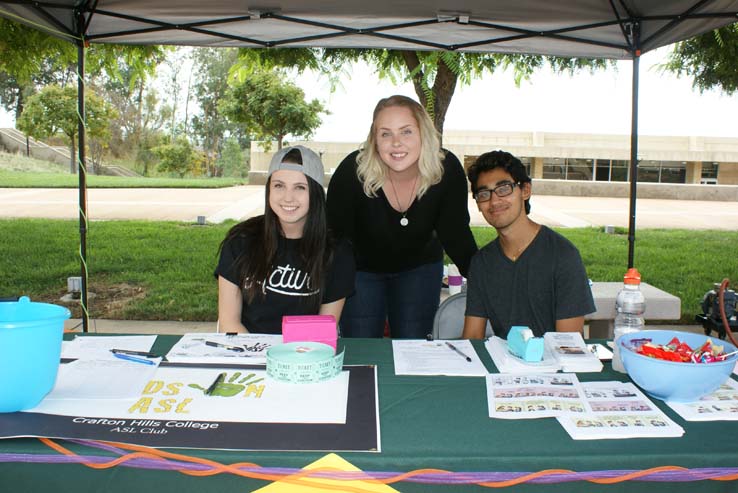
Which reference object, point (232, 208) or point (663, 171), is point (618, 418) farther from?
point (663, 171)

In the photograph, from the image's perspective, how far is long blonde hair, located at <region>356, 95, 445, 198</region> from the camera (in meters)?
2.45

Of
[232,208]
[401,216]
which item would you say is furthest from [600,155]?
[401,216]

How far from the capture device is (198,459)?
45.0 inches

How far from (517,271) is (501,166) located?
15.1 inches

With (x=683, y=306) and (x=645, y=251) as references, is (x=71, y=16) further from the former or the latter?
(x=645, y=251)

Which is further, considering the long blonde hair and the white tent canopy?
the white tent canopy

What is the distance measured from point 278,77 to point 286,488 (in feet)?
57.3

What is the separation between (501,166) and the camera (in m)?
2.22

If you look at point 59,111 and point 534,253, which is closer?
Result: point 534,253

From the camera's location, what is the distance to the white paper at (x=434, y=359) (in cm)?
162

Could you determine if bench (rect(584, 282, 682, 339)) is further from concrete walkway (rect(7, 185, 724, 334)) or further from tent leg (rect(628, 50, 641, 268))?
concrete walkway (rect(7, 185, 724, 334))

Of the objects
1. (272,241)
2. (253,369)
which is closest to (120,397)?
(253,369)

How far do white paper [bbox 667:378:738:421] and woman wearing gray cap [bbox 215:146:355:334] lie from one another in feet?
3.96

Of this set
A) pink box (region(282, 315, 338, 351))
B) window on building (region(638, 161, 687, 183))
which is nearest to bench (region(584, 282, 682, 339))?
pink box (region(282, 315, 338, 351))
